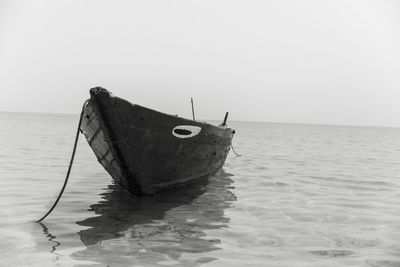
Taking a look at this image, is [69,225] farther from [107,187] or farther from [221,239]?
[107,187]

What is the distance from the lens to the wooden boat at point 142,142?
7.67 metres

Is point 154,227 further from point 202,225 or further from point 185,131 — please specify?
point 185,131

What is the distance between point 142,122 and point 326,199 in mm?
5209

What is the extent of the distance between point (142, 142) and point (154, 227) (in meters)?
2.22

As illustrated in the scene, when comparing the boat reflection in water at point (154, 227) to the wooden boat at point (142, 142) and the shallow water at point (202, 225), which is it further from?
the wooden boat at point (142, 142)

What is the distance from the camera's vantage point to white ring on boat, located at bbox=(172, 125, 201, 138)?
8.74 m

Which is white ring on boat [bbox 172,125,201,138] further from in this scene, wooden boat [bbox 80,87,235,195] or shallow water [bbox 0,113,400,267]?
shallow water [bbox 0,113,400,267]

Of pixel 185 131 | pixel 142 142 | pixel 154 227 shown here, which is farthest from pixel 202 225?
pixel 185 131

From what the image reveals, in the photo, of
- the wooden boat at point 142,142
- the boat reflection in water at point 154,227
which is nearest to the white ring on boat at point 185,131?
the wooden boat at point 142,142

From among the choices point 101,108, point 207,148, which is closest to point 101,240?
point 101,108

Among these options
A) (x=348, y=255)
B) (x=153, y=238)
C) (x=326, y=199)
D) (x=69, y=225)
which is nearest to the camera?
→ (x=348, y=255)

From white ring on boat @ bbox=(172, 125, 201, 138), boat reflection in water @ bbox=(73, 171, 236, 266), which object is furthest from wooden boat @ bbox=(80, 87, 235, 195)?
boat reflection in water @ bbox=(73, 171, 236, 266)

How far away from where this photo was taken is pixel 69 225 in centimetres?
652

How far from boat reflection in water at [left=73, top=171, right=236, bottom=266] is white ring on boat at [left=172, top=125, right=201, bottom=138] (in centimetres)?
154
